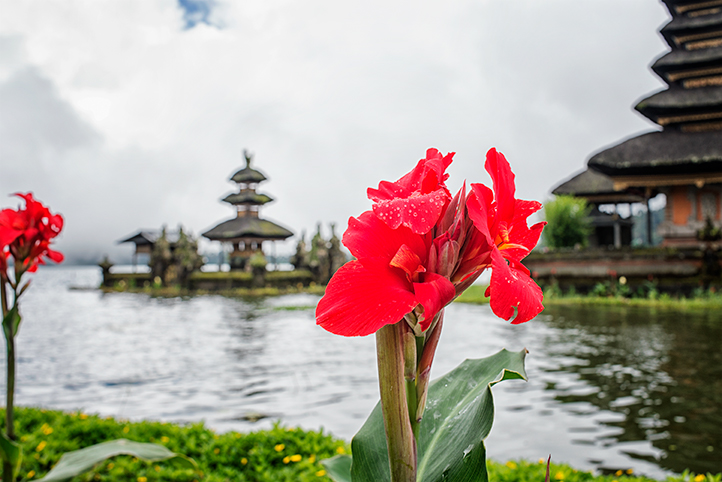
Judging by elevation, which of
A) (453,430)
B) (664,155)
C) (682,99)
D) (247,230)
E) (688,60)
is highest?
(688,60)

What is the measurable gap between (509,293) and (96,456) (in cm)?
181

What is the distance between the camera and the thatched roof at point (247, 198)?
30516 millimetres

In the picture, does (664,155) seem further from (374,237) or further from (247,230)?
(247,230)

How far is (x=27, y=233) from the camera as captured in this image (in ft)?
5.87

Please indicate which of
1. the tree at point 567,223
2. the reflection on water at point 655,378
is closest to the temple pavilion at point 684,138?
the tree at point 567,223

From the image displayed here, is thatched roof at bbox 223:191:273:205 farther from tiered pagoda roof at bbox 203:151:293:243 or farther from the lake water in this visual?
the lake water

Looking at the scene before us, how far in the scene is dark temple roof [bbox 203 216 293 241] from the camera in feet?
94.9

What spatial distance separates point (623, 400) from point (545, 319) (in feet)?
23.8

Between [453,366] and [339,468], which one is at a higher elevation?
[339,468]

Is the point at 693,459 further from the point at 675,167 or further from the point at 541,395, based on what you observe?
the point at 675,167

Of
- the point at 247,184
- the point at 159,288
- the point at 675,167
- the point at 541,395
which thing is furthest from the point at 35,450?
the point at 247,184

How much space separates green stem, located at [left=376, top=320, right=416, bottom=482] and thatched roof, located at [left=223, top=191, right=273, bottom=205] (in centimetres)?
3048

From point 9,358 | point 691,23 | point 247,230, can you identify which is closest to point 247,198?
point 247,230

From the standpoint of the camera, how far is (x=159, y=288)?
2652cm
